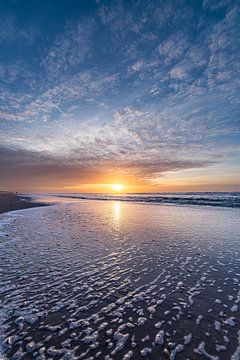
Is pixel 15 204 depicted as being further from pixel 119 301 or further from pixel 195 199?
pixel 195 199

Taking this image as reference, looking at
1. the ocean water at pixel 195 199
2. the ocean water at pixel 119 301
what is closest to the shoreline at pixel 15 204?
the ocean water at pixel 119 301

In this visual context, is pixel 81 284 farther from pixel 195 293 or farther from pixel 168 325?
pixel 195 293

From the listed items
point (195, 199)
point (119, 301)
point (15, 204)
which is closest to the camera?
point (119, 301)

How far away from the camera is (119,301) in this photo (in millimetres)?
5488

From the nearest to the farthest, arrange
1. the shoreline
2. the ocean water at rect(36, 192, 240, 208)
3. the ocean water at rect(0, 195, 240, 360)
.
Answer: the ocean water at rect(0, 195, 240, 360) → the shoreline → the ocean water at rect(36, 192, 240, 208)

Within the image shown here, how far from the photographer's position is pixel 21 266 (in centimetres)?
773

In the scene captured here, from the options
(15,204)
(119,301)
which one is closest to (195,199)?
(15,204)

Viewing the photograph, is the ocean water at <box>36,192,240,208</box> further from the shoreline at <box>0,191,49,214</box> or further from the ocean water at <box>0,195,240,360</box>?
the ocean water at <box>0,195,240,360</box>

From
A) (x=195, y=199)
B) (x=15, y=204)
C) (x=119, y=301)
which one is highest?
(x=15, y=204)

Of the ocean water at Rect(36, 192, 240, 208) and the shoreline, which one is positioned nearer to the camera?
the shoreline

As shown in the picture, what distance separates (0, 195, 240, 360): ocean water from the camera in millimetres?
3865

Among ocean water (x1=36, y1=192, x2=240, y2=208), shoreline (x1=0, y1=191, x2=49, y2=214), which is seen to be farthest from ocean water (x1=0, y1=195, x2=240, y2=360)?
ocean water (x1=36, y1=192, x2=240, y2=208)

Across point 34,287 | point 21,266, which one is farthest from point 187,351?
point 21,266

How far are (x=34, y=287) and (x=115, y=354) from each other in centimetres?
382
